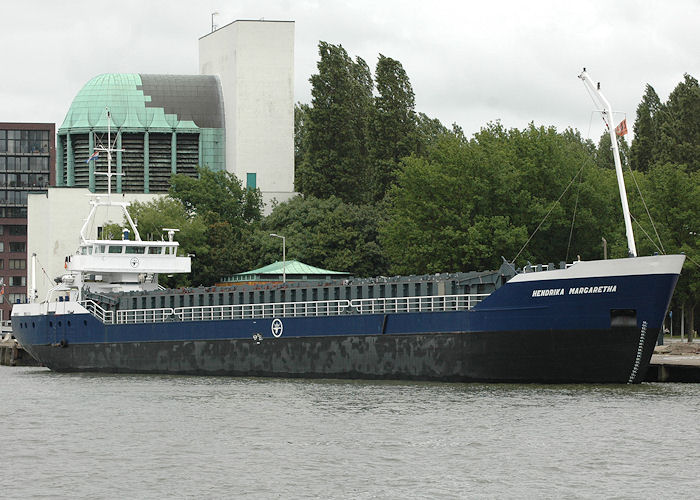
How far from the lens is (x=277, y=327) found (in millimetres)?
56812

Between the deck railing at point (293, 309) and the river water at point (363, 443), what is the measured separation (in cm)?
412

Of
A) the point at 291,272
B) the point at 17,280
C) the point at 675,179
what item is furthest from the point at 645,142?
the point at 17,280

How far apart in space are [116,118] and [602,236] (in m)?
52.8

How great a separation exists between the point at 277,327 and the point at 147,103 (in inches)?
2573

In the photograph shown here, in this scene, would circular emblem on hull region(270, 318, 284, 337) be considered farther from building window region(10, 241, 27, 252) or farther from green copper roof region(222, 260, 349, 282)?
building window region(10, 241, 27, 252)

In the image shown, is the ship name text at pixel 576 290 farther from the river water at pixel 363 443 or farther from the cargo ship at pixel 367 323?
the river water at pixel 363 443

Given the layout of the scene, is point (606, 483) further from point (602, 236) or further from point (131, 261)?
point (602, 236)

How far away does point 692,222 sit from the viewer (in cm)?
7962

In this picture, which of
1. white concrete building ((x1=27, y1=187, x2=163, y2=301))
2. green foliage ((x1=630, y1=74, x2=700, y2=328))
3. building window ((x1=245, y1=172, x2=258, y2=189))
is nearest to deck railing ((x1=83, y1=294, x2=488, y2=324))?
green foliage ((x1=630, y1=74, x2=700, y2=328))

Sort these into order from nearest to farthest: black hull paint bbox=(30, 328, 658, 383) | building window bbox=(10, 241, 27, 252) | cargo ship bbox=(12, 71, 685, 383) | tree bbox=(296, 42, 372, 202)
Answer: cargo ship bbox=(12, 71, 685, 383) → black hull paint bbox=(30, 328, 658, 383) → tree bbox=(296, 42, 372, 202) → building window bbox=(10, 241, 27, 252)

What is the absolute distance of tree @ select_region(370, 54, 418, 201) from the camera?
99562 millimetres

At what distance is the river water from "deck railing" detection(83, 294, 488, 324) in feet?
13.5

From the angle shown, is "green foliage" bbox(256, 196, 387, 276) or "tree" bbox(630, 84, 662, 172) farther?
"green foliage" bbox(256, 196, 387, 276)

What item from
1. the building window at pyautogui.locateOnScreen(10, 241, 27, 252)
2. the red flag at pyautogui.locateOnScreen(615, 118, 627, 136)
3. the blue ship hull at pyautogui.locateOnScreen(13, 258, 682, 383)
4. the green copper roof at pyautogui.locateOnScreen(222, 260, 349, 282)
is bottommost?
the blue ship hull at pyautogui.locateOnScreen(13, 258, 682, 383)
